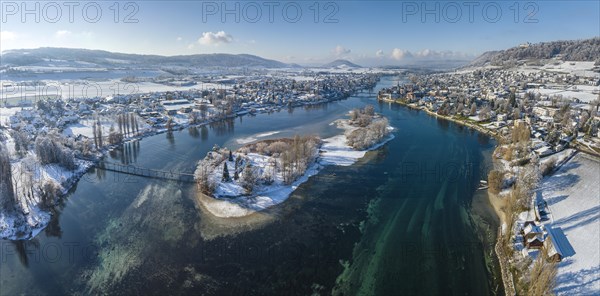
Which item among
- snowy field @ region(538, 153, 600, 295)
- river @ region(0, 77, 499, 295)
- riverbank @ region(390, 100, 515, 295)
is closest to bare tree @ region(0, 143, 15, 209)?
river @ region(0, 77, 499, 295)

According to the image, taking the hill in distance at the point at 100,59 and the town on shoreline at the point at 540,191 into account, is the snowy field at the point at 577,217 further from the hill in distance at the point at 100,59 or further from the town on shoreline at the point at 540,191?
the hill in distance at the point at 100,59

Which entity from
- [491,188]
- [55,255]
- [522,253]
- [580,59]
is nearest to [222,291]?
[55,255]

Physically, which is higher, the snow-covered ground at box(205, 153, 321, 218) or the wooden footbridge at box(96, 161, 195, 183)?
the wooden footbridge at box(96, 161, 195, 183)

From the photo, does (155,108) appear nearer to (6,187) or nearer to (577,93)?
(6,187)

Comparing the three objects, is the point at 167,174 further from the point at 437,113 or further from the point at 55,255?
the point at 437,113

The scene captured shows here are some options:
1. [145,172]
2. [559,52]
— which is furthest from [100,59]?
[559,52]

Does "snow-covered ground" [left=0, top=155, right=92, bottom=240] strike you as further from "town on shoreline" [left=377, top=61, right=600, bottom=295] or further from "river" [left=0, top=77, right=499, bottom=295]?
"town on shoreline" [left=377, top=61, right=600, bottom=295]
